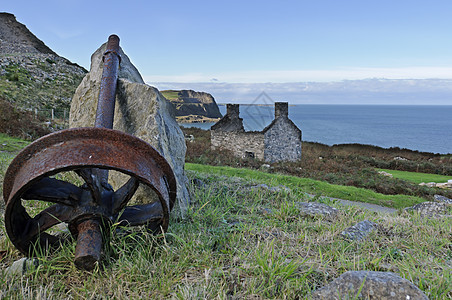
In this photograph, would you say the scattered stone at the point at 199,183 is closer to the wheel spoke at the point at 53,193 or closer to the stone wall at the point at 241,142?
the wheel spoke at the point at 53,193

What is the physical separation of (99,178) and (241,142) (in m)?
20.4

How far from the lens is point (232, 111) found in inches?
952

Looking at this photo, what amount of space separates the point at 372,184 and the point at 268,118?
418 inches

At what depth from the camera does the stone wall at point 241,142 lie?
73.3 ft

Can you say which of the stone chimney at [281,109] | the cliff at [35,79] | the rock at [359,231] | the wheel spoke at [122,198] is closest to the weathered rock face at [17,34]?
the cliff at [35,79]

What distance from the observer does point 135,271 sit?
2865mm

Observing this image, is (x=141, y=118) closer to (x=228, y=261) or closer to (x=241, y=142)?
(x=228, y=261)

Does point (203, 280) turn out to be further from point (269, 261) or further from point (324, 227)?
point (324, 227)

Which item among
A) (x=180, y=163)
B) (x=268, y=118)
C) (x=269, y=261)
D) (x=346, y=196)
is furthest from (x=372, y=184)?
(x=269, y=261)

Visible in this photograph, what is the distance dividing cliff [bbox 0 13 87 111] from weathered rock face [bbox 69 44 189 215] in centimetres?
1574

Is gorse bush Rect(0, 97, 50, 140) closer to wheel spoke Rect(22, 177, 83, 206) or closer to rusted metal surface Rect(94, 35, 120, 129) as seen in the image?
rusted metal surface Rect(94, 35, 120, 129)

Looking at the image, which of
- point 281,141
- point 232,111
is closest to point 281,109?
point 281,141

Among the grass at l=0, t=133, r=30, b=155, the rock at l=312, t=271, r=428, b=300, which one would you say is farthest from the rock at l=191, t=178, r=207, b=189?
the grass at l=0, t=133, r=30, b=155

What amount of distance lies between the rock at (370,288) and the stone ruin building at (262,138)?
19533 mm
